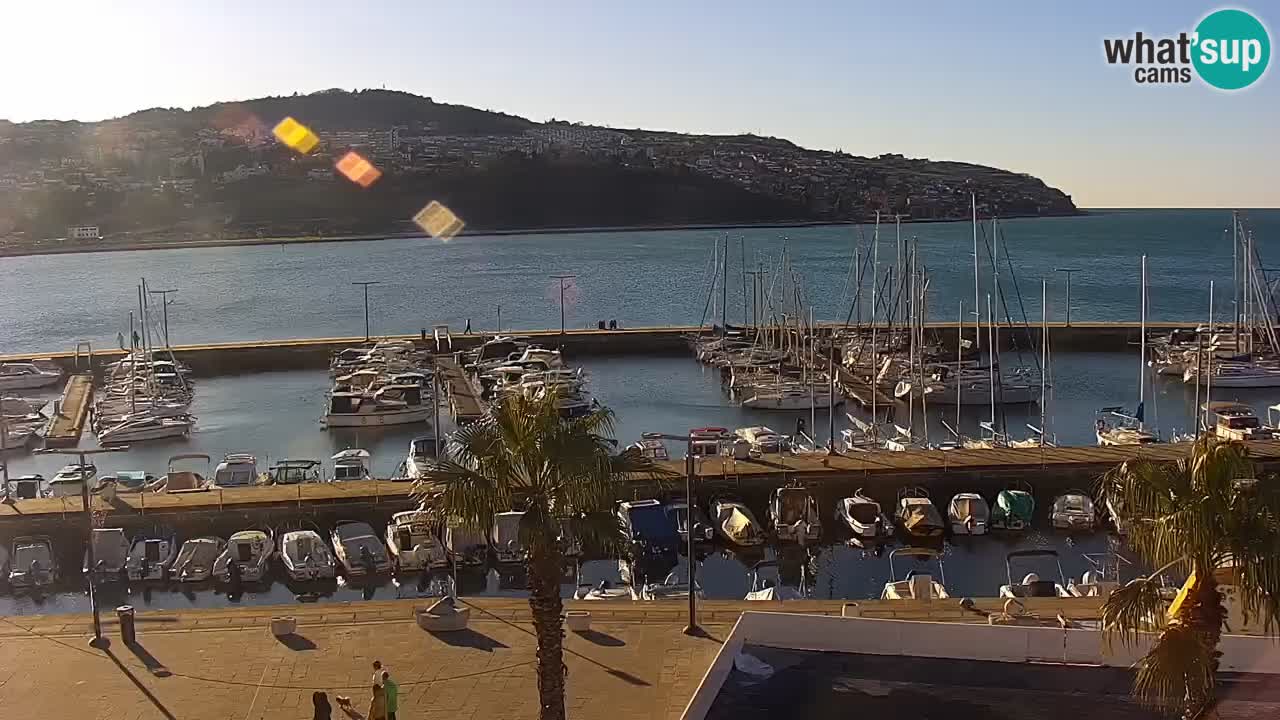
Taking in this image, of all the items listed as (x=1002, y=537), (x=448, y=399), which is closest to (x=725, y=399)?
(x=448, y=399)

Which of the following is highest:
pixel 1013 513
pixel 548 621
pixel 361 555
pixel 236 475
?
pixel 548 621

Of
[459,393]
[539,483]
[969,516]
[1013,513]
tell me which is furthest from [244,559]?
[459,393]

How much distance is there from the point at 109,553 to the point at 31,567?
1276mm

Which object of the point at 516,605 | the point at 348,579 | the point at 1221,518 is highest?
the point at 1221,518

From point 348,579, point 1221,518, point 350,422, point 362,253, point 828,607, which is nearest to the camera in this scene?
point 1221,518

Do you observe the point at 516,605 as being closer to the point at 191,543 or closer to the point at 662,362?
the point at 191,543

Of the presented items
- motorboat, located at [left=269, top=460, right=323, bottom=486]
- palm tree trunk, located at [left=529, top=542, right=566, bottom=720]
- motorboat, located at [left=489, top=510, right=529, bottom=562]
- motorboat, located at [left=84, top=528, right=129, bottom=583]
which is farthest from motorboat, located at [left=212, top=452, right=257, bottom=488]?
palm tree trunk, located at [left=529, top=542, right=566, bottom=720]

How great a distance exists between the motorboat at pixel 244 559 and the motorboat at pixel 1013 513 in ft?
46.7

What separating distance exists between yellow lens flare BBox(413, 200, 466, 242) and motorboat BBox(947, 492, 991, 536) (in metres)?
159

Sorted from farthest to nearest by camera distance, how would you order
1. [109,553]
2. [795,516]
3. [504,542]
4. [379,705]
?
[795,516] < [504,542] < [109,553] < [379,705]

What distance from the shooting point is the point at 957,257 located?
132625 millimetres

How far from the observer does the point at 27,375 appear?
152 ft

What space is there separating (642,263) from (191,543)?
4218 inches

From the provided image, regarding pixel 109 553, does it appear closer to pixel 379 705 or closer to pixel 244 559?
pixel 244 559
